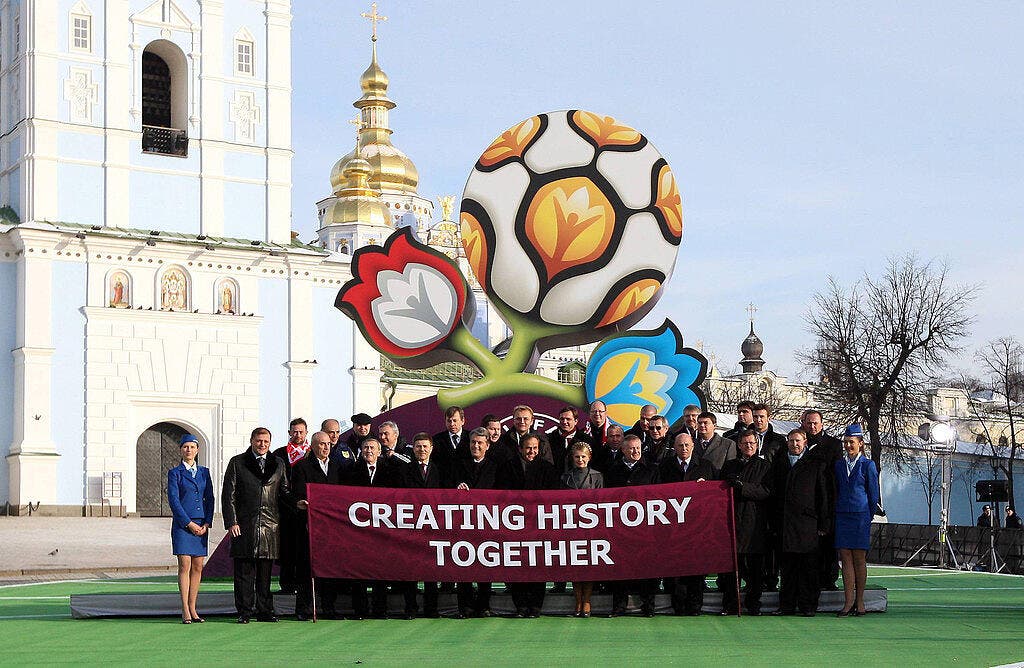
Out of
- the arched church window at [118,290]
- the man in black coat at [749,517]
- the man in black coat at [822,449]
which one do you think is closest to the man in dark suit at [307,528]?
the man in black coat at [749,517]

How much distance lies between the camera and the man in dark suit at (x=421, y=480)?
1360 cm

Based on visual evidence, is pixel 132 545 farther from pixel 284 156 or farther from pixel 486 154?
pixel 284 156

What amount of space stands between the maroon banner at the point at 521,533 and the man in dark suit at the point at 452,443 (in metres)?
0.50

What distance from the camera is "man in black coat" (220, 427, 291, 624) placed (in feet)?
43.2

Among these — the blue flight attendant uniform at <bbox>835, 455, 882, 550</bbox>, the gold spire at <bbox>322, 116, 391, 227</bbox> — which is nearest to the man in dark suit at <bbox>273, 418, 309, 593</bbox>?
the blue flight attendant uniform at <bbox>835, 455, 882, 550</bbox>

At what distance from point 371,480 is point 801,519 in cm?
376

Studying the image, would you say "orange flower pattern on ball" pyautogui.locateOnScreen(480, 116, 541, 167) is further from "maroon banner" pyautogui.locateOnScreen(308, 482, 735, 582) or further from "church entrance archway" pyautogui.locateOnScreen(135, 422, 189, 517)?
"church entrance archway" pyautogui.locateOnScreen(135, 422, 189, 517)

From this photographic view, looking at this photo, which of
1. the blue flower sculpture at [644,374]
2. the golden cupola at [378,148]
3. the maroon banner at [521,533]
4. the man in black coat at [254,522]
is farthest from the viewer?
the golden cupola at [378,148]

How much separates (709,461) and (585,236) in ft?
22.9

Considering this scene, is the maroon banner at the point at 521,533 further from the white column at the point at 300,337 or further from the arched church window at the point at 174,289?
the white column at the point at 300,337

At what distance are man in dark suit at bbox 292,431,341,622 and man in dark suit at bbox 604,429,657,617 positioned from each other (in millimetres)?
2469

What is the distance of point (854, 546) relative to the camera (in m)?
13.8

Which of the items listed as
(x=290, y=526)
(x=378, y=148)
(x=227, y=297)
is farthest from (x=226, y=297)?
(x=378, y=148)

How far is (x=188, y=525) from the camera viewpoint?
515 inches
